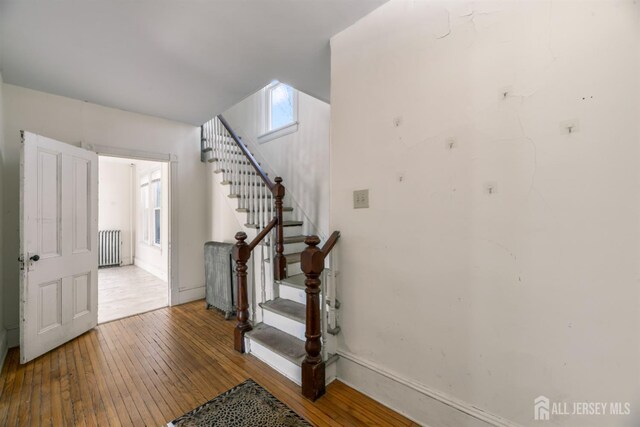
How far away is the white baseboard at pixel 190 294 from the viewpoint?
3676mm

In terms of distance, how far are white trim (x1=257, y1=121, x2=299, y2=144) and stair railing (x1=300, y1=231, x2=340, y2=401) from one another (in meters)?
2.41

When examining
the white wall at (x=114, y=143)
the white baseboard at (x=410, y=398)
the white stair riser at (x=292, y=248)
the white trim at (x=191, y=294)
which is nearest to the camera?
the white baseboard at (x=410, y=398)

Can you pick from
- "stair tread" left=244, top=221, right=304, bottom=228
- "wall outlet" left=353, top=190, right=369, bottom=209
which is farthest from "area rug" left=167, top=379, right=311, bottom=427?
"stair tread" left=244, top=221, right=304, bottom=228

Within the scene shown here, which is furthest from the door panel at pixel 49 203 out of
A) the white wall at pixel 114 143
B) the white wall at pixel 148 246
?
the white wall at pixel 148 246

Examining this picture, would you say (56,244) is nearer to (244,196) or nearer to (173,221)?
(173,221)

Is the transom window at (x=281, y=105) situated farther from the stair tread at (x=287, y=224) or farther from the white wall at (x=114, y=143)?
the stair tread at (x=287, y=224)

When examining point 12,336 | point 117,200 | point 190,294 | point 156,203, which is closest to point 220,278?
point 190,294

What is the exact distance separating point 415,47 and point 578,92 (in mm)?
867

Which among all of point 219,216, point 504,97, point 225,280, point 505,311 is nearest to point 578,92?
point 504,97

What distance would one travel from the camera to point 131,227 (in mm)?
6441

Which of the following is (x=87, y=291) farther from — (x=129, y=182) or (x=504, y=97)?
(x=129, y=182)

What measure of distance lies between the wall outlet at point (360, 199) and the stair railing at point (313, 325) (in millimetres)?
392

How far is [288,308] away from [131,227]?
615 centimetres

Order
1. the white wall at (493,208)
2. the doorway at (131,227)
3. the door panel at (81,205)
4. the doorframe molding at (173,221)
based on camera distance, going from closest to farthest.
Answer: the white wall at (493,208), the door panel at (81,205), the doorframe molding at (173,221), the doorway at (131,227)
